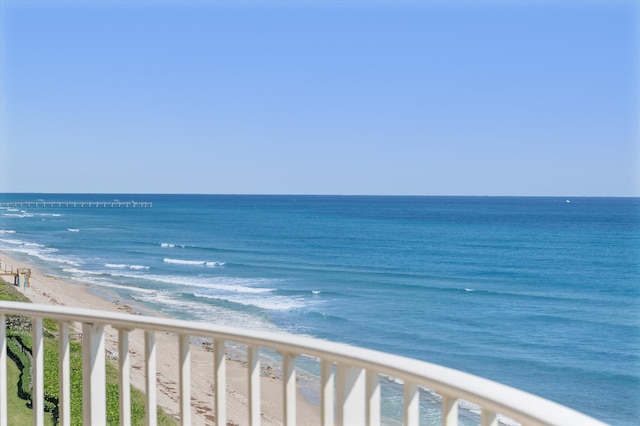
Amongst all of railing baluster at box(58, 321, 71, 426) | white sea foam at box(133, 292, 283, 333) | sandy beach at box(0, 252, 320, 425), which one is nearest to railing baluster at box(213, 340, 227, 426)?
railing baluster at box(58, 321, 71, 426)

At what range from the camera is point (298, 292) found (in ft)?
102

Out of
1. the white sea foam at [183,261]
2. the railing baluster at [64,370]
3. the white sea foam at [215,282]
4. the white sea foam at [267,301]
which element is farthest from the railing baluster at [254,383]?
the white sea foam at [183,261]

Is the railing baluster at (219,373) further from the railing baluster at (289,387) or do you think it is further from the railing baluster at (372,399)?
the railing baluster at (372,399)

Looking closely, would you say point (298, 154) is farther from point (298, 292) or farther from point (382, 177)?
point (298, 292)

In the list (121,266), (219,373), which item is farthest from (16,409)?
(121,266)

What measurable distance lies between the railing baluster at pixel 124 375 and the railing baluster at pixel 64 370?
8.7 inches

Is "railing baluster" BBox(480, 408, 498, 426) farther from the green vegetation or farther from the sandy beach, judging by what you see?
the sandy beach

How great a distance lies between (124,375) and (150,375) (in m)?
0.13

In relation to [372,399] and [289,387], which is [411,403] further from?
[289,387]

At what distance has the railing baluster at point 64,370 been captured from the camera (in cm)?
261

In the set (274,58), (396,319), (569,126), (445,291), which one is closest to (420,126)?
(569,126)

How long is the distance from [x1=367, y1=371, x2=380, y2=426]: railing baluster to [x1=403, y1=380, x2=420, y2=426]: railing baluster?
86mm

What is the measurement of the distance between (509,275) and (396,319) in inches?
670

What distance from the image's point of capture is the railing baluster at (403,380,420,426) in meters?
1.75
